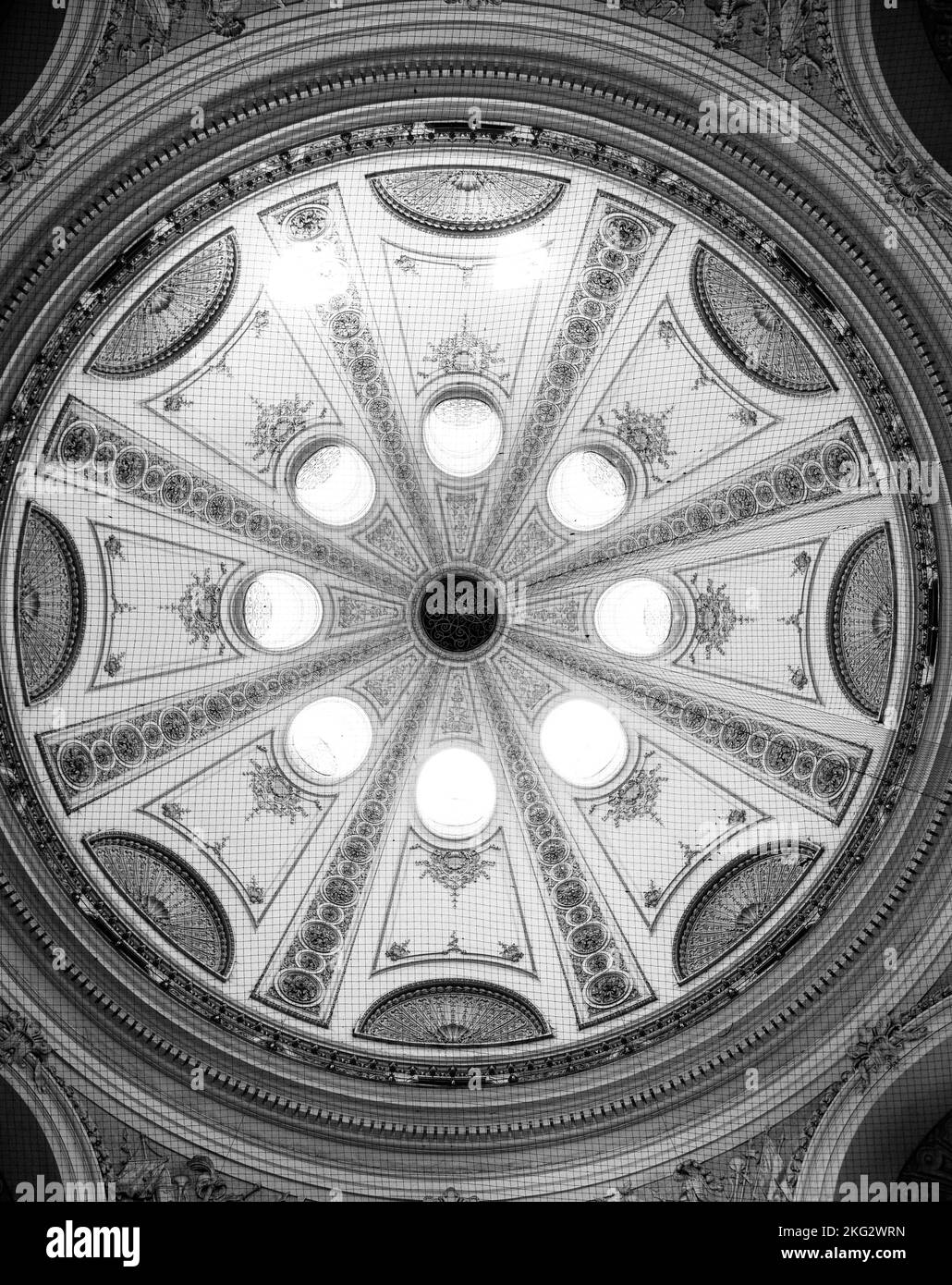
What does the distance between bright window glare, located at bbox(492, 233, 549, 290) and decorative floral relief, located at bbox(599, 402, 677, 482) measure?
1.69 meters

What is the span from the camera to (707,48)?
10094 mm

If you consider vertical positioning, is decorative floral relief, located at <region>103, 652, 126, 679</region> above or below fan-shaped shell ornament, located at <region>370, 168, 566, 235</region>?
below

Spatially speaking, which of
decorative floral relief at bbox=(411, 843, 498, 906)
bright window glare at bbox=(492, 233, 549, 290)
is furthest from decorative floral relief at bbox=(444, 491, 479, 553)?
decorative floral relief at bbox=(411, 843, 498, 906)

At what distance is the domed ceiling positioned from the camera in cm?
1175

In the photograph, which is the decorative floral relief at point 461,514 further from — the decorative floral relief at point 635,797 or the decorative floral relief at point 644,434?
the decorative floral relief at point 635,797

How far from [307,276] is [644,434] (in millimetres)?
3795

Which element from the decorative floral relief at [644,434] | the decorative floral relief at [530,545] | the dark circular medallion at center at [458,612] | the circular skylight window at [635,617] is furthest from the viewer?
the dark circular medallion at center at [458,612]

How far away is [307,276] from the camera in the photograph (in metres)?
12.5

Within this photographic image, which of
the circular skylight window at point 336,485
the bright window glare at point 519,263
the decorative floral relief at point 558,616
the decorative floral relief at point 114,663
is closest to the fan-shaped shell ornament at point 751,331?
the bright window glare at point 519,263

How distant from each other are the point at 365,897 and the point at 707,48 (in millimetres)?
8602

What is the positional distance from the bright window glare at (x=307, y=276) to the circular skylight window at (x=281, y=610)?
299 cm

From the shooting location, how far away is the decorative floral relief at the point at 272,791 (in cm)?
1365

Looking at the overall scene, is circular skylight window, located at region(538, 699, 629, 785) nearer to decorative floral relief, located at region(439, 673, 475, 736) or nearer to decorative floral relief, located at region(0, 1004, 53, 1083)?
decorative floral relief, located at region(439, 673, 475, 736)

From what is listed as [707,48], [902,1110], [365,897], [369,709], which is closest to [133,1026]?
[365,897]
